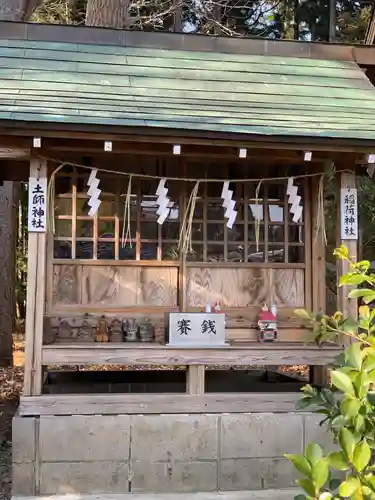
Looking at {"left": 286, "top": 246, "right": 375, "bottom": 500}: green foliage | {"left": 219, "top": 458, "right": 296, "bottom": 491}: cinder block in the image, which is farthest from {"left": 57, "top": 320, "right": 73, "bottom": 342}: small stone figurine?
{"left": 286, "top": 246, "right": 375, "bottom": 500}: green foliage

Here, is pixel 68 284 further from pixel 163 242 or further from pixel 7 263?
pixel 7 263

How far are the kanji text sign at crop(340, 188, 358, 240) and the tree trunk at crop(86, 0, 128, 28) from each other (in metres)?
6.76

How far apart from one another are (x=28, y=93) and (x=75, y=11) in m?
10.6

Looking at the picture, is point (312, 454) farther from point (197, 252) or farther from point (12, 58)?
point (12, 58)

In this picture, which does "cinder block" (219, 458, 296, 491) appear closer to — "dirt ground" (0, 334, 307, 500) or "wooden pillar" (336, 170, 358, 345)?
"wooden pillar" (336, 170, 358, 345)

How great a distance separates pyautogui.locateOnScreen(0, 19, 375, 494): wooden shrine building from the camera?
504 cm

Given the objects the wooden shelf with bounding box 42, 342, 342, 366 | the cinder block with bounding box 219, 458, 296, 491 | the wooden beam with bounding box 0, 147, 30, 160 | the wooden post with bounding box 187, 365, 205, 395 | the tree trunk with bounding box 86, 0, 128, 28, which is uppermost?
the tree trunk with bounding box 86, 0, 128, 28

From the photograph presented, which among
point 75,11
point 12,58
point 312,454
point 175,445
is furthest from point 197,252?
point 75,11

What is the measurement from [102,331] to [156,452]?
4.13 feet

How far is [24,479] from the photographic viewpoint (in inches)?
195

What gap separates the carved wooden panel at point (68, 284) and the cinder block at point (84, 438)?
3.82 ft

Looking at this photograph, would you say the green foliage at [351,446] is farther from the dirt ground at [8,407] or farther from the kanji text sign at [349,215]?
the dirt ground at [8,407]

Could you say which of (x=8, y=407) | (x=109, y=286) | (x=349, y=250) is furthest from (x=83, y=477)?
(x=8, y=407)

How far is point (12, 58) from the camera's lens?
6.00 metres
